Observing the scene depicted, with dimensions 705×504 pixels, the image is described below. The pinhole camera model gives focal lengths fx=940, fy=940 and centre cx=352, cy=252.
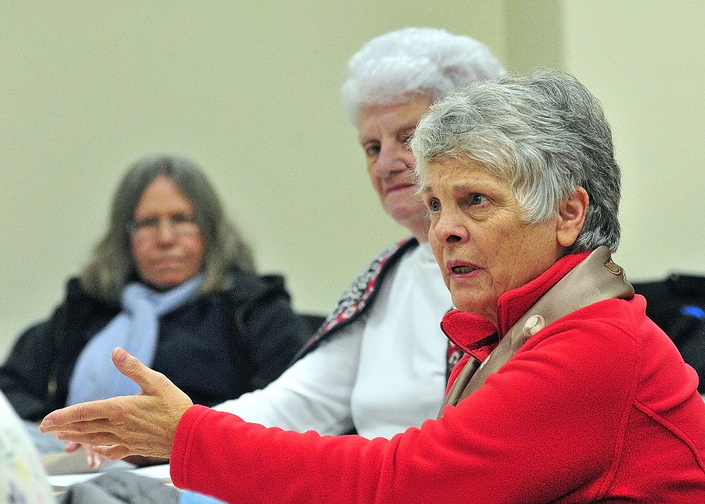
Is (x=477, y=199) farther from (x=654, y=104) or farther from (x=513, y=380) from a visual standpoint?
(x=654, y=104)

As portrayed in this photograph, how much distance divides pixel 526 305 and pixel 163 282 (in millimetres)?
2533

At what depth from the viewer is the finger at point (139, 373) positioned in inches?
51.0

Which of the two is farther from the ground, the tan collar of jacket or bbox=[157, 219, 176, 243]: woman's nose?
the tan collar of jacket

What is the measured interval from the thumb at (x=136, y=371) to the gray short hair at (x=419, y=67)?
1.11 metres

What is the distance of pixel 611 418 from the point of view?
1.16 metres

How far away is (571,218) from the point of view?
136cm

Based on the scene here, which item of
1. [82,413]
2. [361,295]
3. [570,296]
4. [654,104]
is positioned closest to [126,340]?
[361,295]

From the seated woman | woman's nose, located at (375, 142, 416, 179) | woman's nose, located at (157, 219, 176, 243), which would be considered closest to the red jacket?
woman's nose, located at (375, 142, 416, 179)

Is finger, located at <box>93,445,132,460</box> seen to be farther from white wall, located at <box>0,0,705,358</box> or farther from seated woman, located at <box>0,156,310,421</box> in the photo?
white wall, located at <box>0,0,705,358</box>

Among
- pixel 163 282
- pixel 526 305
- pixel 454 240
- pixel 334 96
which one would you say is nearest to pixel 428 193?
pixel 454 240

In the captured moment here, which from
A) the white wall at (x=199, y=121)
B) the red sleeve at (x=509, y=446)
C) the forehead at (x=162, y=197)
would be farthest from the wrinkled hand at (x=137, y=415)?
the white wall at (x=199, y=121)

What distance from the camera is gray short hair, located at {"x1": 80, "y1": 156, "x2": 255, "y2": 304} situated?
146 inches

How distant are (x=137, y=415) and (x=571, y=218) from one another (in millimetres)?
674

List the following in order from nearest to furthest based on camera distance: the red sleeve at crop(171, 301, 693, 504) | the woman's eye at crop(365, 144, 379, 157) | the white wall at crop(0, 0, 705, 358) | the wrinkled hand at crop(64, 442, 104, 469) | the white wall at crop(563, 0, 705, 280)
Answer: the red sleeve at crop(171, 301, 693, 504) < the wrinkled hand at crop(64, 442, 104, 469) < the woman's eye at crop(365, 144, 379, 157) < the white wall at crop(563, 0, 705, 280) < the white wall at crop(0, 0, 705, 358)
